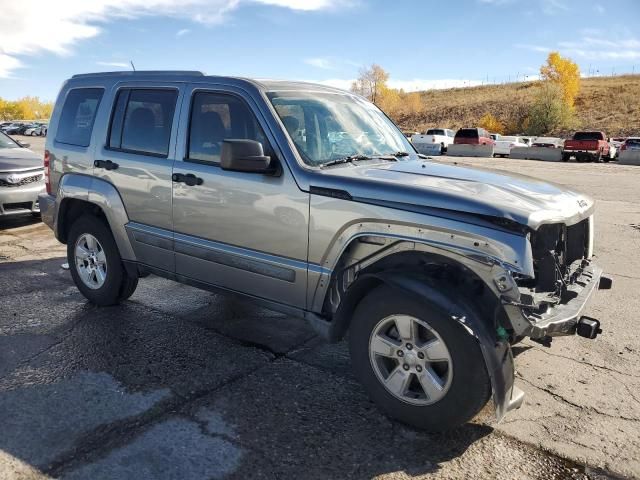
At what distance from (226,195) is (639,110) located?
72.5m

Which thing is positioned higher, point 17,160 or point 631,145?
point 631,145

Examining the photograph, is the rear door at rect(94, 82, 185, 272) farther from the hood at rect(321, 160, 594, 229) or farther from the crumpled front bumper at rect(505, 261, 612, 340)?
the crumpled front bumper at rect(505, 261, 612, 340)

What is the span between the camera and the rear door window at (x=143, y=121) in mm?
4484

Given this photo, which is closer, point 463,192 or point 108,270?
point 463,192

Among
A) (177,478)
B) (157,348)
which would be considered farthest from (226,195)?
(177,478)

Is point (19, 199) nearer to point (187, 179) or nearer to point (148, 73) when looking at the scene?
point (148, 73)

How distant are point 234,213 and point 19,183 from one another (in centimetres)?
636

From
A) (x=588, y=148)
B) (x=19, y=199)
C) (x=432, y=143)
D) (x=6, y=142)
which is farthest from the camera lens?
(x=432, y=143)

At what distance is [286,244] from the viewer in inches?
147

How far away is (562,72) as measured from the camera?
78312 millimetres

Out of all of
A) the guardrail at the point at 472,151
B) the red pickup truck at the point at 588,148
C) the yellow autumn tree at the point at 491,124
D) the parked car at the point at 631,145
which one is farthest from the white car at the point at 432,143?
the yellow autumn tree at the point at 491,124

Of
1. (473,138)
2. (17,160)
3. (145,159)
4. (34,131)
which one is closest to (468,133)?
(473,138)

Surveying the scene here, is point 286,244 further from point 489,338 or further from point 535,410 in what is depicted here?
point 535,410

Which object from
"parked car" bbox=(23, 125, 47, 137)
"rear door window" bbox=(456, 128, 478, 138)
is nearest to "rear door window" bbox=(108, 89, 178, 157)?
"rear door window" bbox=(456, 128, 478, 138)
